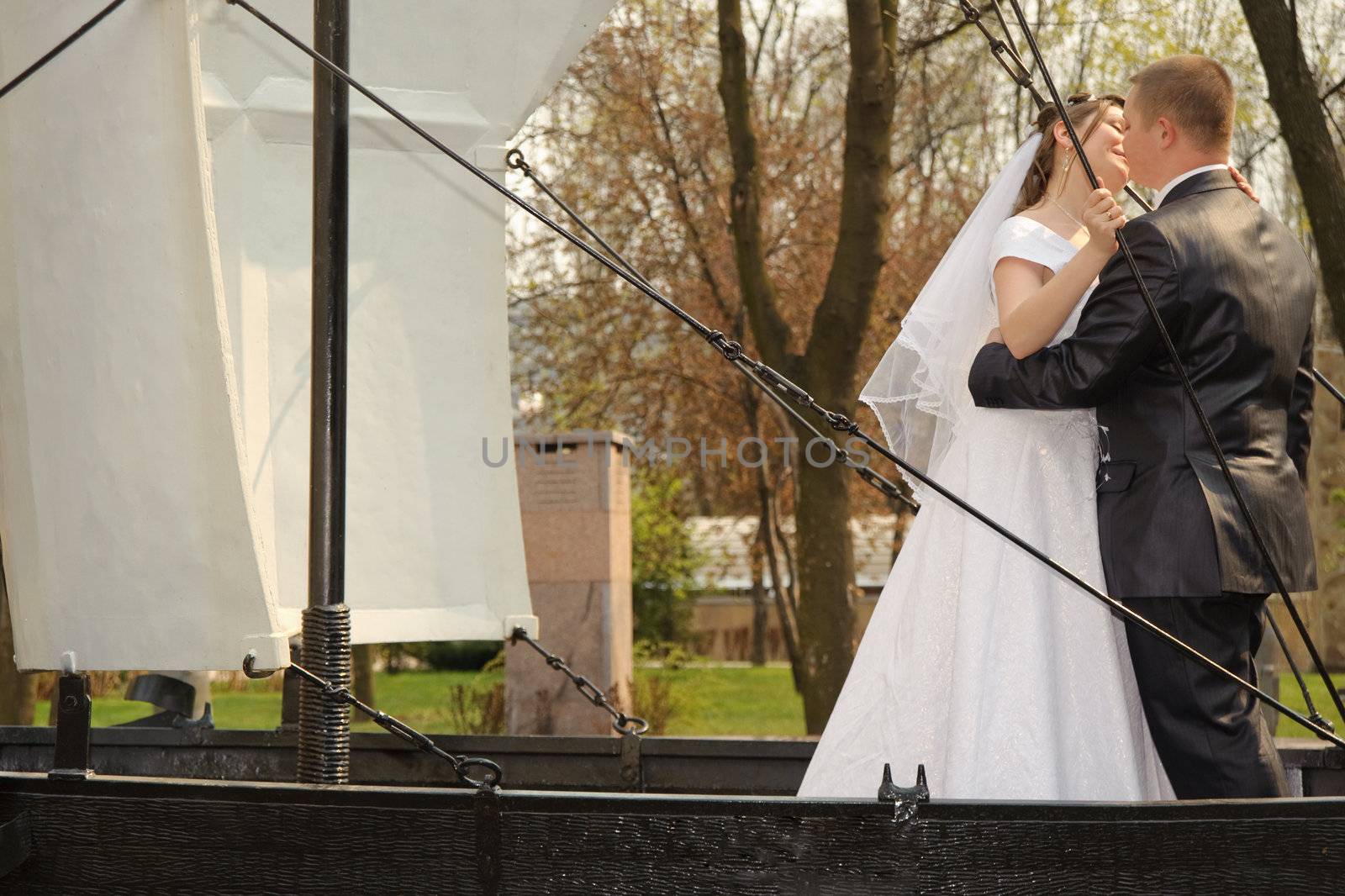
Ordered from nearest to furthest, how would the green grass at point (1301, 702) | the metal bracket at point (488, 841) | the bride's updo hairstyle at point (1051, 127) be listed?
1. the metal bracket at point (488, 841)
2. the bride's updo hairstyle at point (1051, 127)
3. the green grass at point (1301, 702)

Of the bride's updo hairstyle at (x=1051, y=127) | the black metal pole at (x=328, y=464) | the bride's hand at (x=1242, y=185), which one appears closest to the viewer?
the bride's hand at (x=1242, y=185)

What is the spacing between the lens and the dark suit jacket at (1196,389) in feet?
7.97

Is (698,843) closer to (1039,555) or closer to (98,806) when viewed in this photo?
(1039,555)

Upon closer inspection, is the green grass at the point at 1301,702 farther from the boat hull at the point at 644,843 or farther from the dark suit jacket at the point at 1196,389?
the boat hull at the point at 644,843

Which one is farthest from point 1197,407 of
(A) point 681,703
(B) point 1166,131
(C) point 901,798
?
(A) point 681,703

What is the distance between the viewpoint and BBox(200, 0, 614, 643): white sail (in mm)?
3588

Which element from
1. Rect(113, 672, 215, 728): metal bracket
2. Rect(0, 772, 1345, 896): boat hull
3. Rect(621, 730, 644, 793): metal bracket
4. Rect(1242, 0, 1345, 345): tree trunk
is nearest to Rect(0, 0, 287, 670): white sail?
Rect(0, 772, 1345, 896): boat hull

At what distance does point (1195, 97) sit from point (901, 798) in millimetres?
1392

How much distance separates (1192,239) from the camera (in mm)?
2449

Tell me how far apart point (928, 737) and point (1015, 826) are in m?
0.56

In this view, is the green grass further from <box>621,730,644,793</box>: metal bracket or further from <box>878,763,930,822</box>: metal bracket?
<box>878,763,930,822</box>: metal bracket

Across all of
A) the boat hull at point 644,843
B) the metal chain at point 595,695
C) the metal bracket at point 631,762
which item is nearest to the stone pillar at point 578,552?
the metal chain at point 595,695

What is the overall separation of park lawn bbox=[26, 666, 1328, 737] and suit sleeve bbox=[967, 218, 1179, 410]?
7205 millimetres

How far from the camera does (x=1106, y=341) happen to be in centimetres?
245
